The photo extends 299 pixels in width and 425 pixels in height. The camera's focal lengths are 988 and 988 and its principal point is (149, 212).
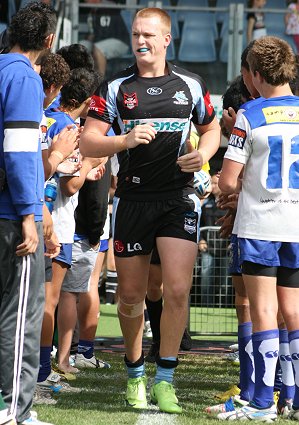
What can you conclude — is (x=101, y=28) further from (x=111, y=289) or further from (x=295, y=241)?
(x=295, y=241)

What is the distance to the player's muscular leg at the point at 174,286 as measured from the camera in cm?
592

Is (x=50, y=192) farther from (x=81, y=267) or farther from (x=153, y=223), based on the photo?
(x=81, y=267)

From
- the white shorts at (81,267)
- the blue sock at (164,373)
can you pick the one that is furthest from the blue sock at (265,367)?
the white shorts at (81,267)

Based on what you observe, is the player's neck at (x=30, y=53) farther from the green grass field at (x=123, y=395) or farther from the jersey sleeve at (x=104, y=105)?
the green grass field at (x=123, y=395)

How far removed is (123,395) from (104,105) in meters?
1.95

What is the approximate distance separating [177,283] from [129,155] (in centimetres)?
85

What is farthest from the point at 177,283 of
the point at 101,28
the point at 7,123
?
the point at 101,28

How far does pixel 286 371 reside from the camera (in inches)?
228

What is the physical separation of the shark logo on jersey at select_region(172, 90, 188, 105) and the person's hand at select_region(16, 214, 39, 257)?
160 centimetres

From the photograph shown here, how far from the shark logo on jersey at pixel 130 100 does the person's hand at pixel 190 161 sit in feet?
1.43

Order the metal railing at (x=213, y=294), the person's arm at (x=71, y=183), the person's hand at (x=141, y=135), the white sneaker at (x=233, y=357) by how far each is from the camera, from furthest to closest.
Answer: the metal railing at (x=213, y=294) → the white sneaker at (x=233, y=357) → the person's arm at (x=71, y=183) → the person's hand at (x=141, y=135)

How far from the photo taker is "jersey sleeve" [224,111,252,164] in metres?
5.50

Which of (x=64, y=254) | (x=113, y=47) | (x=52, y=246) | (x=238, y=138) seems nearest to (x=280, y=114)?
(x=238, y=138)

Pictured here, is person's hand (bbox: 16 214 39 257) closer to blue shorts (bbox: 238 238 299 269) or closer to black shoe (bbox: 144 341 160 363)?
blue shorts (bbox: 238 238 299 269)
